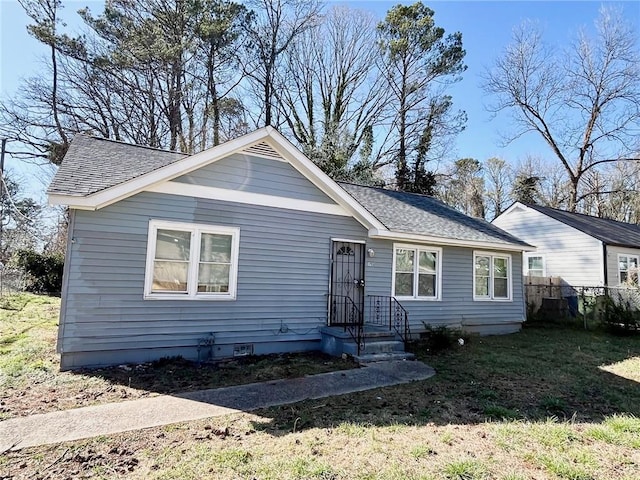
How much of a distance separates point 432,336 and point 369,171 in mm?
13769

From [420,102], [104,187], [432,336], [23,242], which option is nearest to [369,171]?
[420,102]

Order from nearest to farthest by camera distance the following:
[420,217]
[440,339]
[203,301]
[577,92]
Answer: [203,301]
[440,339]
[420,217]
[577,92]

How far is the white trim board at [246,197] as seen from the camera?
7.05 meters

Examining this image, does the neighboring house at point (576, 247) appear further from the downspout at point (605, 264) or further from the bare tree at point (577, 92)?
the bare tree at point (577, 92)

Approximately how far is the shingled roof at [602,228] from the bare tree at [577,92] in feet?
18.1

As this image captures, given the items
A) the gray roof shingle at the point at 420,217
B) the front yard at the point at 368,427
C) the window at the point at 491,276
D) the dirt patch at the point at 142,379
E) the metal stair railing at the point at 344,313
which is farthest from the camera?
the window at the point at 491,276

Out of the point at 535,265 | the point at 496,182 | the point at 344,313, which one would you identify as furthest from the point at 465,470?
the point at 496,182

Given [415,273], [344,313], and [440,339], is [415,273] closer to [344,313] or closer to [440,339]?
[440,339]

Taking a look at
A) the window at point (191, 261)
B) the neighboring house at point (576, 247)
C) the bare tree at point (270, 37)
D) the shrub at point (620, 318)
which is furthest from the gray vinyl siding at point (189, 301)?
the bare tree at point (270, 37)

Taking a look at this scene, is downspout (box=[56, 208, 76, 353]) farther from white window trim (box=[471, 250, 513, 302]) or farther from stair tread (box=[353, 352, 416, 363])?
white window trim (box=[471, 250, 513, 302])

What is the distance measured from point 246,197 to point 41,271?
48.0 ft

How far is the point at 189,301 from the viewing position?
7.08 m

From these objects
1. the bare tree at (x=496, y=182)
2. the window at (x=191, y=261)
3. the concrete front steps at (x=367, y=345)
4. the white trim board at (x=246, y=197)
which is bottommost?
the concrete front steps at (x=367, y=345)

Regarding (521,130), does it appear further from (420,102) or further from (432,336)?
(432,336)
